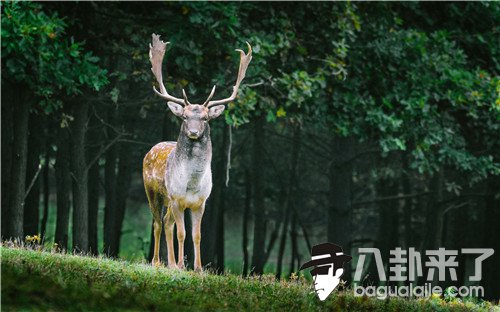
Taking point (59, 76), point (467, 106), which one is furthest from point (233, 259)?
point (59, 76)

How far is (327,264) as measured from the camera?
11391mm

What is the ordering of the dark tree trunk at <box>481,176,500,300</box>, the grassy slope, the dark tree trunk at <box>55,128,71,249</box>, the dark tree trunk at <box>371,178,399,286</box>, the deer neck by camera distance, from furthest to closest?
1. the dark tree trunk at <box>371,178,399,286</box>
2. the dark tree trunk at <box>481,176,500,300</box>
3. the dark tree trunk at <box>55,128,71,249</box>
4. the deer neck
5. the grassy slope

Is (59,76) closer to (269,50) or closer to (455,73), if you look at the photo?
(269,50)

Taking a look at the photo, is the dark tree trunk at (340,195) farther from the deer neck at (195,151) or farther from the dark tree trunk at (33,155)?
the deer neck at (195,151)

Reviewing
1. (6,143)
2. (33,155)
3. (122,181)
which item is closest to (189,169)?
(6,143)

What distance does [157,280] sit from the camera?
485 inches

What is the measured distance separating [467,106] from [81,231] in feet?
29.7

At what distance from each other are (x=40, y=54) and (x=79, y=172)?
4.12 meters

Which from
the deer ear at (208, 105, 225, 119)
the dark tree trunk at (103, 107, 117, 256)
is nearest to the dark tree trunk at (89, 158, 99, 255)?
the dark tree trunk at (103, 107, 117, 256)

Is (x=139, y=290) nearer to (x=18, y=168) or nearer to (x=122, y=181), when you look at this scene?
(x=18, y=168)

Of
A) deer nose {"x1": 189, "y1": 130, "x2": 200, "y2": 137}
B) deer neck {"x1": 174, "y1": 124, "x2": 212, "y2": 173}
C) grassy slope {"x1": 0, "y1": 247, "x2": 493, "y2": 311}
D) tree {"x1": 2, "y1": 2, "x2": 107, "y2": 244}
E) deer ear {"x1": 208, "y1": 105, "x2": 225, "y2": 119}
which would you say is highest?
tree {"x1": 2, "y1": 2, "x2": 107, "y2": 244}

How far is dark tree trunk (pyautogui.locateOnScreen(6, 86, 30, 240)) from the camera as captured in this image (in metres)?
19.2

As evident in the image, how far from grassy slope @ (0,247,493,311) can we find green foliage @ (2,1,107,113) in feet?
17.5

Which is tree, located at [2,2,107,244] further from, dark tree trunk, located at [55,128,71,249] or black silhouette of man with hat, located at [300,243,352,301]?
black silhouette of man with hat, located at [300,243,352,301]
